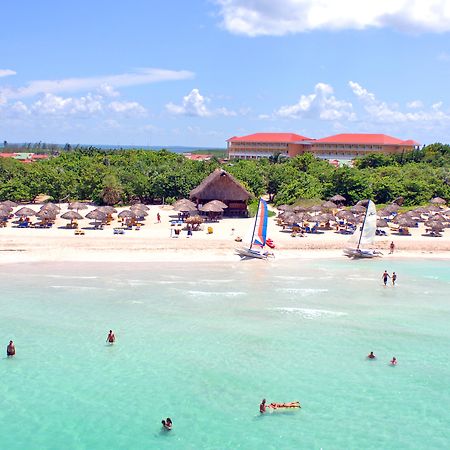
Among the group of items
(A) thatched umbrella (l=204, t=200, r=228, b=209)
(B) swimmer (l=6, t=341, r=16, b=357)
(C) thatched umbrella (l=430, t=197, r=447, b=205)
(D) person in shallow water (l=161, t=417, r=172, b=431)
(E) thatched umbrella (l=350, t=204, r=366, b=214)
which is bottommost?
(D) person in shallow water (l=161, t=417, r=172, b=431)

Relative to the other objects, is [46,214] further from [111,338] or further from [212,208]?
[111,338]

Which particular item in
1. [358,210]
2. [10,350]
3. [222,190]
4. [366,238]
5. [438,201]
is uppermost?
[438,201]

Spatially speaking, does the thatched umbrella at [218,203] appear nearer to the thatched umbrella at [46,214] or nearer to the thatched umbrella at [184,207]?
the thatched umbrella at [184,207]

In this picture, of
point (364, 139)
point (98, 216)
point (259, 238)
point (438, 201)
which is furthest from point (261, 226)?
point (364, 139)

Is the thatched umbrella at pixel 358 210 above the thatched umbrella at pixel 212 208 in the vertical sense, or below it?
above

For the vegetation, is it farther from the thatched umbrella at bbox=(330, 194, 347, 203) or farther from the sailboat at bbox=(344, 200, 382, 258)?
the sailboat at bbox=(344, 200, 382, 258)

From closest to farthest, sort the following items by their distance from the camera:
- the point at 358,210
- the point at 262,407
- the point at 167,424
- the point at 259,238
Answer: the point at 167,424 < the point at 262,407 < the point at 259,238 < the point at 358,210

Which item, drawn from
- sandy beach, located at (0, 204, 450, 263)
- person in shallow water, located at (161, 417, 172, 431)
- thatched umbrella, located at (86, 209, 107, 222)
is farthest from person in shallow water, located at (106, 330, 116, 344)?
thatched umbrella, located at (86, 209, 107, 222)

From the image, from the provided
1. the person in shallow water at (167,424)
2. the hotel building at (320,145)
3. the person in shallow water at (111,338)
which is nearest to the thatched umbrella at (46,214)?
the person in shallow water at (111,338)
